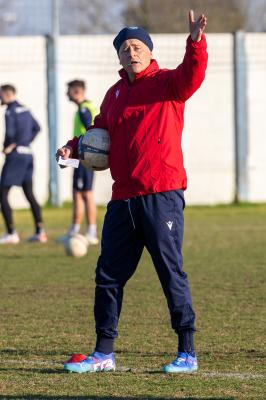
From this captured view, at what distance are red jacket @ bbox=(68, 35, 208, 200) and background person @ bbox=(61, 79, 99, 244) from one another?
7.87m

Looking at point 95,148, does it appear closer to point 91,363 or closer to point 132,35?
point 132,35

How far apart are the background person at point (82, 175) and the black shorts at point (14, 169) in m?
0.90

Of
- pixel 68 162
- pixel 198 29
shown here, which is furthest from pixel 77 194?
pixel 198 29

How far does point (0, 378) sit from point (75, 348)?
1168 millimetres

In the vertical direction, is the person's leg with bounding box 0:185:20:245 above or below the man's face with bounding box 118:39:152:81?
below

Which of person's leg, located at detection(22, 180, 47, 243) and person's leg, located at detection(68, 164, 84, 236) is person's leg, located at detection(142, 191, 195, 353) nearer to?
person's leg, located at detection(68, 164, 84, 236)

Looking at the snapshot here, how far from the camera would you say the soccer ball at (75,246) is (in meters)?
13.8

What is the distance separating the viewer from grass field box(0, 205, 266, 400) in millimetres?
6457

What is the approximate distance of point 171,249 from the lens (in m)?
6.86

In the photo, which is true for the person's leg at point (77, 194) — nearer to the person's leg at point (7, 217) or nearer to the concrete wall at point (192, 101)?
the person's leg at point (7, 217)

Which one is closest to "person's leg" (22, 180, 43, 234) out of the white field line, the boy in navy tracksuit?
the boy in navy tracksuit

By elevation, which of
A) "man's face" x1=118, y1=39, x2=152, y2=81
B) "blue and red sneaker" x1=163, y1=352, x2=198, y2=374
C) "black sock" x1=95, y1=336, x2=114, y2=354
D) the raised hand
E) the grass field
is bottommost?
the grass field

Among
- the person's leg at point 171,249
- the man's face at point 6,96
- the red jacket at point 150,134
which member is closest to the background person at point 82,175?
the man's face at point 6,96

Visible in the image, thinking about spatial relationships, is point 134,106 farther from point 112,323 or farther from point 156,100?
point 112,323
